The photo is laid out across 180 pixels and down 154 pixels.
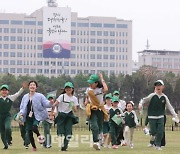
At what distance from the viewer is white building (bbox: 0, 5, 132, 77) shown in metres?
149

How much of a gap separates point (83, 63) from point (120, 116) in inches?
5355

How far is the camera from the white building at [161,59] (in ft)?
608

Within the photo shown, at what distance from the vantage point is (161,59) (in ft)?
614

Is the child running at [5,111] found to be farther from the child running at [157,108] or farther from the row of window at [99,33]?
the row of window at [99,33]

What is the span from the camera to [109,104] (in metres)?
17.2

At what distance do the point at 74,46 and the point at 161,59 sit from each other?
1693 inches

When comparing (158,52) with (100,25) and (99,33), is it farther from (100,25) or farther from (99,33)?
(100,25)

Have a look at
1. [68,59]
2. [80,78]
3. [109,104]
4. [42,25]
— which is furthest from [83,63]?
[109,104]

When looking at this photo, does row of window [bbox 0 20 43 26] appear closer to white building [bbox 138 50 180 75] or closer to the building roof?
white building [bbox 138 50 180 75]

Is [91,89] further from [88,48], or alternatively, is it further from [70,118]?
[88,48]

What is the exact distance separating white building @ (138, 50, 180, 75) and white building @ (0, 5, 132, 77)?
31278mm

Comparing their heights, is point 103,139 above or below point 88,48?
below

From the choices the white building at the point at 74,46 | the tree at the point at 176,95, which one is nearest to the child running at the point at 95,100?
the tree at the point at 176,95

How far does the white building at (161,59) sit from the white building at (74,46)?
3128cm
